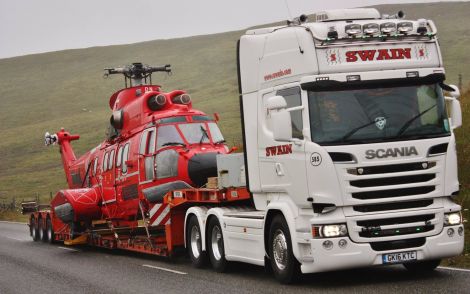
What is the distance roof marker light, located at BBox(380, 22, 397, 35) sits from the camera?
12234 millimetres

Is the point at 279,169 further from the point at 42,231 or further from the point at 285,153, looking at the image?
the point at 42,231

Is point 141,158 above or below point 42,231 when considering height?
above

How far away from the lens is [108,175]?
72.9ft

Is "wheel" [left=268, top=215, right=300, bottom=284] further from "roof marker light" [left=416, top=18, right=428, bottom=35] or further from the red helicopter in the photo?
the red helicopter

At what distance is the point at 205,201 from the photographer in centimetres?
1585

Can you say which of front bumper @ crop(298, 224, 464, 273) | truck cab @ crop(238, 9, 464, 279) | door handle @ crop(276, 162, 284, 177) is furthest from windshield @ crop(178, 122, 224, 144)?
front bumper @ crop(298, 224, 464, 273)

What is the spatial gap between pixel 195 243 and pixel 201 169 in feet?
7.32

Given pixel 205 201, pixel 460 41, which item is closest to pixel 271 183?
pixel 205 201

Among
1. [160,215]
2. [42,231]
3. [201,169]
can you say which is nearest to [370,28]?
[201,169]

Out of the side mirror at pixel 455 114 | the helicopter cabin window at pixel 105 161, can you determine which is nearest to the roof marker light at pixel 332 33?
the side mirror at pixel 455 114

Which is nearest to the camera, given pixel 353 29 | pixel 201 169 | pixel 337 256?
pixel 337 256

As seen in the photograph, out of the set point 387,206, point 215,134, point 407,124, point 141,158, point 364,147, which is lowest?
point 387,206

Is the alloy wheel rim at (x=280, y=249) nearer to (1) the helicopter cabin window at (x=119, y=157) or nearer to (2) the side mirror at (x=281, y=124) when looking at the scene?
(2) the side mirror at (x=281, y=124)

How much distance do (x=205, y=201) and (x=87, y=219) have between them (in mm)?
7872
